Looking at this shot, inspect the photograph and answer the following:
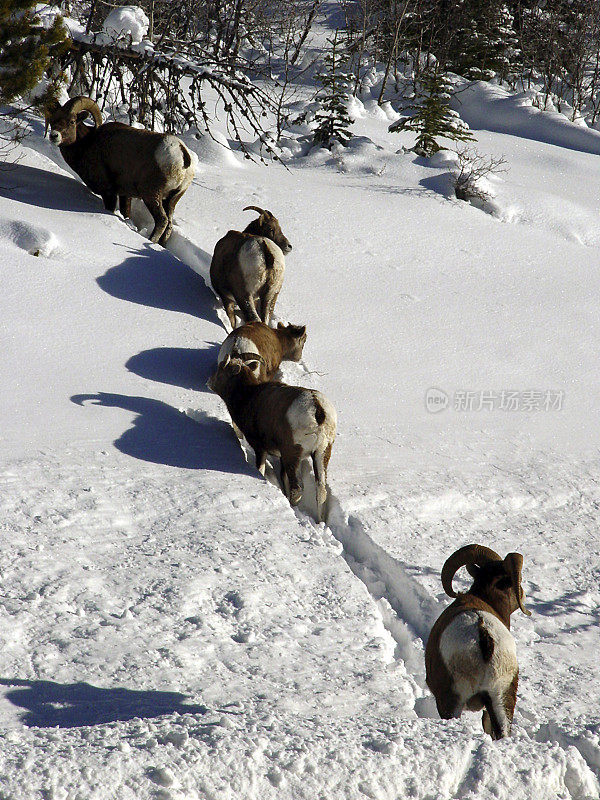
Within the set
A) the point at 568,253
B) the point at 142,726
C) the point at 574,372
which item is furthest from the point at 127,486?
the point at 568,253

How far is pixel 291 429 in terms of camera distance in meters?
5.70

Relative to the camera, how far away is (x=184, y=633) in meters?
4.12

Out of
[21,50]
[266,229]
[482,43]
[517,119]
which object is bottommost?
[266,229]

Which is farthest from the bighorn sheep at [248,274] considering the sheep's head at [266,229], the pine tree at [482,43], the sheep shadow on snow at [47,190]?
Result: the pine tree at [482,43]

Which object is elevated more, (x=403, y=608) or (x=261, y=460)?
(x=261, y=460)

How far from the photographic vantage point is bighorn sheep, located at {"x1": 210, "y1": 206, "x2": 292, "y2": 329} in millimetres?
7812

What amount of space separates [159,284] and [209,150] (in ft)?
14.5

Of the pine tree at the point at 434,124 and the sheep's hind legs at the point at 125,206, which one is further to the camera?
the pine tree at the point at 434,124

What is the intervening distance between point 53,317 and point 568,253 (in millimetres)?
6731

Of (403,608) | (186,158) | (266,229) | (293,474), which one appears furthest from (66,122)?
(403,608)

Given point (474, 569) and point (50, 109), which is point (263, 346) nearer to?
point (474, 569)

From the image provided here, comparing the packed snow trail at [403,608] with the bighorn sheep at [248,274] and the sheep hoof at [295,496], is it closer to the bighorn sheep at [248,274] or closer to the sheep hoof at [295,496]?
the sheep hoof at [295,496]

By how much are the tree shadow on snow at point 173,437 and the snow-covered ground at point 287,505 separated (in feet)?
0.10

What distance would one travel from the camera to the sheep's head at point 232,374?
20.9 ft
